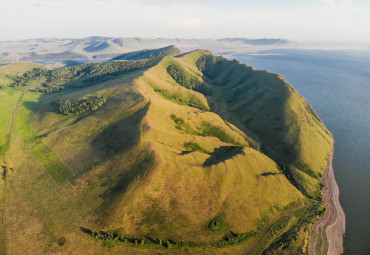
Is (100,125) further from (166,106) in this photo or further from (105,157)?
(166,106)

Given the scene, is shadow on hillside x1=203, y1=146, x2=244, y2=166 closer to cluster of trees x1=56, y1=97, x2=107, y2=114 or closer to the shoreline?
the shoreline

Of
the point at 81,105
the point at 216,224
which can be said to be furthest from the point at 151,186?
the point at 81,105

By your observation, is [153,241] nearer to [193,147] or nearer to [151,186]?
[151,186]

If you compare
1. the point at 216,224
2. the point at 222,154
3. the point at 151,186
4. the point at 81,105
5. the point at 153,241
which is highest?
the point at 81,105

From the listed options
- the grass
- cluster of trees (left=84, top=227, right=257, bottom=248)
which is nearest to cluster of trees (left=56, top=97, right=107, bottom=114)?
the grass

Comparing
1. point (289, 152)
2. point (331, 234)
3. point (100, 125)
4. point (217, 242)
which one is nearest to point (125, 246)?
point (217, 242)

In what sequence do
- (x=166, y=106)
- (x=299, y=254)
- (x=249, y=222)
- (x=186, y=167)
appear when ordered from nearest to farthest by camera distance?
(x=299, y=254) < (x=249, y=222) < (x=186, y=167) < (x=166, y=106)

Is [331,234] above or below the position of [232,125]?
below
